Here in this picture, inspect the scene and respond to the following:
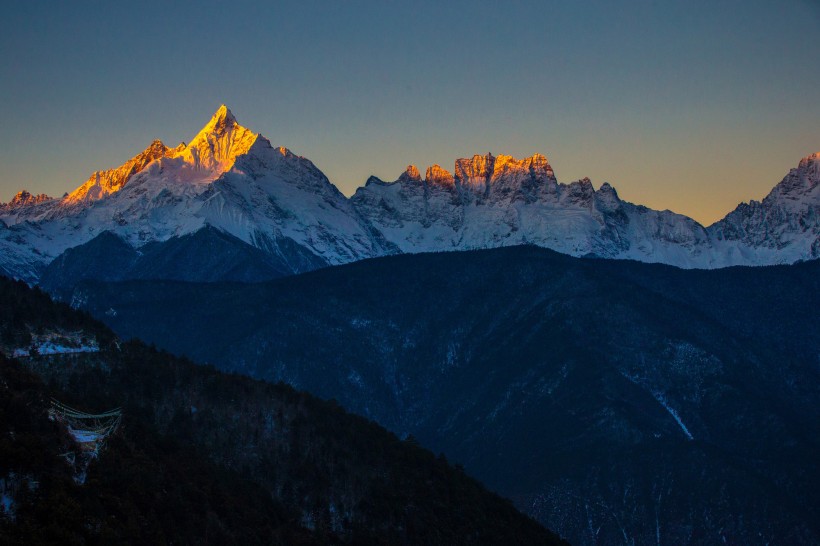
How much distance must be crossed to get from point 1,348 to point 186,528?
49748 millimetres

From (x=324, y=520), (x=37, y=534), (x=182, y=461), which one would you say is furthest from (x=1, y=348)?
(x=37, y=534)

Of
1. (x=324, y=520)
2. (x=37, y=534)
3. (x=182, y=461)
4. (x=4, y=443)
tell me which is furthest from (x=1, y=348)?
(x=37, y=534)

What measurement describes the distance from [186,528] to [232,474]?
37508 millimetres

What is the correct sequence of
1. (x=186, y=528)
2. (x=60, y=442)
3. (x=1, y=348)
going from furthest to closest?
1. (x=1, y=348)
2. (x=186, y=528)
3. (x=60, y=442)

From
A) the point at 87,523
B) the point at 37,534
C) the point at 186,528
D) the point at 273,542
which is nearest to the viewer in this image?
the point at 37,534

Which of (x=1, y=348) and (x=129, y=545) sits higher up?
(x=1, y=348)

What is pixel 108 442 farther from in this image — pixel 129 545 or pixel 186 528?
pixel 129 545

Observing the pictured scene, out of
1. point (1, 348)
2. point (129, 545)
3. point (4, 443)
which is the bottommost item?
point (129, 545)

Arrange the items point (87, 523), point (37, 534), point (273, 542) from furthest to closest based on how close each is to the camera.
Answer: point (273, 542) < point (87, 523) < point (37, 534)

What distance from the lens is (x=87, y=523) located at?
13312 centimetres

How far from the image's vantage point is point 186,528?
158m

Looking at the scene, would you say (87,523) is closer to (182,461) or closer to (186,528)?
(186,528)

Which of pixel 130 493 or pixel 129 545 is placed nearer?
pixel 129 545

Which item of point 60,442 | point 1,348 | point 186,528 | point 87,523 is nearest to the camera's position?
point 87,523
